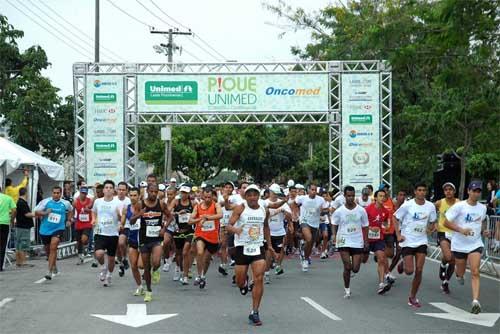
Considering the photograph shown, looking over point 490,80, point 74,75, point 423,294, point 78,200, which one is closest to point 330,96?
point 74,75

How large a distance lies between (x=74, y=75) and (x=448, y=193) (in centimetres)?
1765

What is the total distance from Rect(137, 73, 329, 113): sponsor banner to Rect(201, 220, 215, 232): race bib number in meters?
13.4

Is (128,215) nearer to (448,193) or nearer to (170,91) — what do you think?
(448,193)

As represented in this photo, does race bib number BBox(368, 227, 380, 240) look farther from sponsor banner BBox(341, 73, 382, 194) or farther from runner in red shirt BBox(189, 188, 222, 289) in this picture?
sponsor banner BBox(341, 73, 382, 194)

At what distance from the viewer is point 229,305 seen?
12984 millimetres

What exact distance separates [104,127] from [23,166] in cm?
593

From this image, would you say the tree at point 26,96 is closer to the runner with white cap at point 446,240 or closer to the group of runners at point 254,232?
the group of runners at point 254,232

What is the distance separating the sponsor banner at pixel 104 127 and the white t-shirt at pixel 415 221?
54.0ft

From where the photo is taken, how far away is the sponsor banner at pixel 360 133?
93.9ft

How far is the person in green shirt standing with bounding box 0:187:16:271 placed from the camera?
18.7 m

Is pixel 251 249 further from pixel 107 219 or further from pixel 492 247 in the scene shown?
pixel 492 247

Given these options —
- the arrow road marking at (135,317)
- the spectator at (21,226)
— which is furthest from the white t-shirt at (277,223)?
the spectator at (21,226)

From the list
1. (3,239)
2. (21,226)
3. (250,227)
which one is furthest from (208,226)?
(21,226)

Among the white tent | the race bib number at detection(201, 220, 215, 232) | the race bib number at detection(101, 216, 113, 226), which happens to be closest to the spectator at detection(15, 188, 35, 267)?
the white tent
